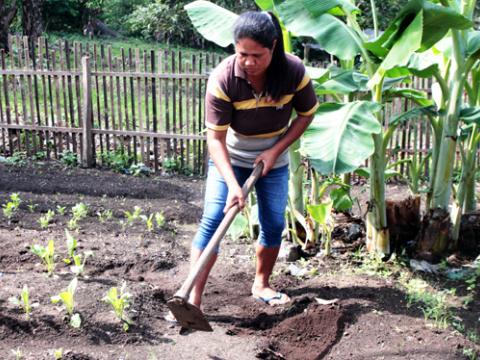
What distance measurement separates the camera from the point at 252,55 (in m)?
2.77

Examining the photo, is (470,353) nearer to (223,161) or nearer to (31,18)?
(223,161)

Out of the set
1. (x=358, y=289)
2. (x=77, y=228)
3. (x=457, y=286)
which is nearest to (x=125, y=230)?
(x=77, y=228)

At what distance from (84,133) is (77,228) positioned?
279 cm

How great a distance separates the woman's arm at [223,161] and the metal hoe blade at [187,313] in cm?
55

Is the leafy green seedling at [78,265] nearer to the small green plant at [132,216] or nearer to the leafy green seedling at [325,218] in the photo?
the small green plant at [132,216]

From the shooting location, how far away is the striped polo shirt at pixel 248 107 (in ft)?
9.85

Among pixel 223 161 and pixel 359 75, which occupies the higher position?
pixel 359 75

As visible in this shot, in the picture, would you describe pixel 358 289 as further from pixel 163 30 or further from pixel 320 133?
pixel 163 30

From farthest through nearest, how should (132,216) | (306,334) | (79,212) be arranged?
1. (132,216)
2. (79,212)
3. (306,334)

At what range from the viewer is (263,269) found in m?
3.70

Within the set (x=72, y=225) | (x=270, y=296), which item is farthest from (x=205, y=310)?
(x=72, y=225)

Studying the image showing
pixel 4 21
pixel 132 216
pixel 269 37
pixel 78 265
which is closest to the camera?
pixel 269 37

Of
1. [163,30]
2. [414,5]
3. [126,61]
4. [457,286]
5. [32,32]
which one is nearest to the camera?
[414,5]

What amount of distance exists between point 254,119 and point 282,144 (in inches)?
9.2
